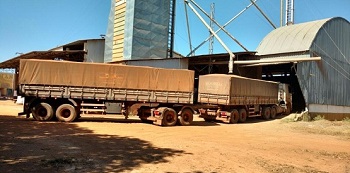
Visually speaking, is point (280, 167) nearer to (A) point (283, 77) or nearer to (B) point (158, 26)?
(B) point (158, 26)

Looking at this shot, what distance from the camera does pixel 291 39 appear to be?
100ft

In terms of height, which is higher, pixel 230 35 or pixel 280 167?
pixel 230 35

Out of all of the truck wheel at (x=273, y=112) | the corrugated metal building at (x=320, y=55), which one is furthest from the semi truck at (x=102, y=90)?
the corrugated metal building at (x=320, y=55)

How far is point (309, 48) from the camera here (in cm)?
2748

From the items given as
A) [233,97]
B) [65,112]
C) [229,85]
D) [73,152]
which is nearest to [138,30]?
[229,85]

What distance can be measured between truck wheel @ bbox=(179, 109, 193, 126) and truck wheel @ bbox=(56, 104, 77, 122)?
693 centimetres

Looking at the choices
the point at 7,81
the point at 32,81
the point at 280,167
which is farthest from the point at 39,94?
the point at 7,81

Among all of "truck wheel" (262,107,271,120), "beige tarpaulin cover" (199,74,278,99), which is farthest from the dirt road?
"truck wheel" (262,107,271,120)

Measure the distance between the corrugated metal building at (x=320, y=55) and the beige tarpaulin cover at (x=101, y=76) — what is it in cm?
1345

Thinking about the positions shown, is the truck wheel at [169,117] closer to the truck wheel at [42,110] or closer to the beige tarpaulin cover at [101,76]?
the beige tarpaulin cover at [101,76]

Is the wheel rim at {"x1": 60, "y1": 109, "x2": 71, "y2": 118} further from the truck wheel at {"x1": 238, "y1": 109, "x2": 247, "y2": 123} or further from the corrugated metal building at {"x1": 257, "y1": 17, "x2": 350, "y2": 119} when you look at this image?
the corrugated metal building at {"x1": 257, "y1": 17, "x2": 350, "y2": 119}

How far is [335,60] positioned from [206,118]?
18.2 metres

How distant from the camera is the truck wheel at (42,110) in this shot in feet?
59.6

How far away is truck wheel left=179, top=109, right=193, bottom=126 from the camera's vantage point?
1958 cm
